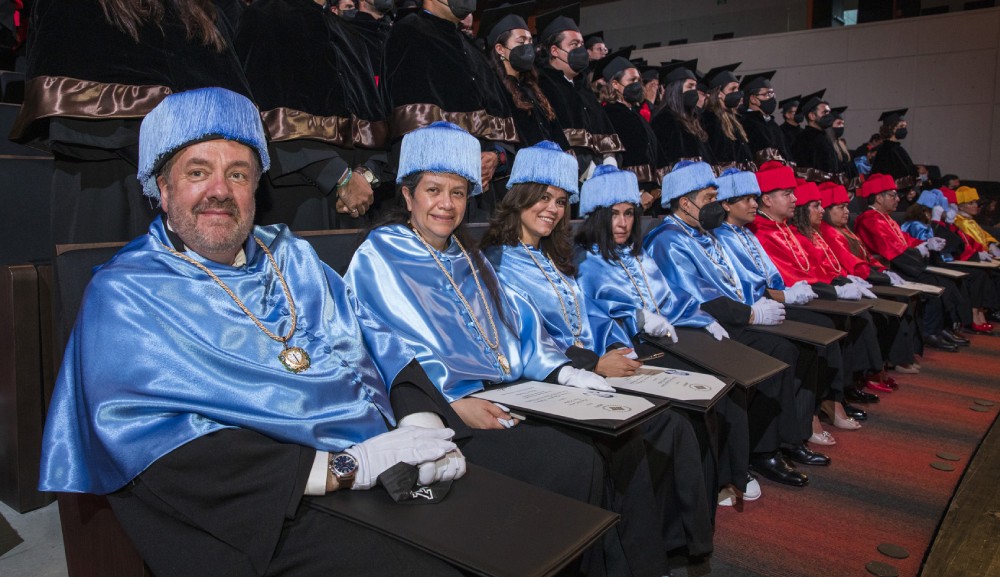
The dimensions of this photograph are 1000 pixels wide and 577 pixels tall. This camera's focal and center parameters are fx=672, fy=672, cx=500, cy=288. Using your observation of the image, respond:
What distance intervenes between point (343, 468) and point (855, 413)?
4.51 metres

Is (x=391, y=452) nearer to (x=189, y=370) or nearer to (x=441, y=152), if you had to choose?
(x=189, y=370)

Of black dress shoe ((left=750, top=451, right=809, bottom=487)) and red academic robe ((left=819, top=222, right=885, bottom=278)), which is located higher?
red academic robe ((left=819, top=222, right=885, bottom=278))

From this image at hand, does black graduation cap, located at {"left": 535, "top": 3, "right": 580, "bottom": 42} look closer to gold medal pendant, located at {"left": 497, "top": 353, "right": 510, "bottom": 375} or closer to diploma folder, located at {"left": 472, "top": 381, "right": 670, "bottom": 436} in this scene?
gold medal pendant, located at {"left": 497, "top": 353, "right": 510, "bottom": 375}

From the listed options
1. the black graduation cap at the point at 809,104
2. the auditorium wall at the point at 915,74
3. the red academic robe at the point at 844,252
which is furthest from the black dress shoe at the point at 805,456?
the auditorium wall at the point at 915,74

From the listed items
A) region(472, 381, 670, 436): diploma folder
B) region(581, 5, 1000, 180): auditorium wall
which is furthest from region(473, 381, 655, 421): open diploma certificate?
region(581, 5, 1000, 180): auditorium wall

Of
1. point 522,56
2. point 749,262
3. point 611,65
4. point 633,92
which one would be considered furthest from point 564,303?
point 611,65

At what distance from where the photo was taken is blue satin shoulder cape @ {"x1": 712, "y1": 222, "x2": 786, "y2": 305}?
5109mm

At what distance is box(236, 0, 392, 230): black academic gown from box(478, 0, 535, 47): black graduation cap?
1528mm

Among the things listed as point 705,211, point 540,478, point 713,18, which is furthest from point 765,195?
point 713,18

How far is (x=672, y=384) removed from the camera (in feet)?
8.41

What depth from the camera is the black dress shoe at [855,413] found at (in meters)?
4.93

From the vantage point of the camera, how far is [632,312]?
12.0ft

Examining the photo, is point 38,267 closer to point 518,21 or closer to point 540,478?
point 540,478

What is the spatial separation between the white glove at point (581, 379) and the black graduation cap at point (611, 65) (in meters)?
4.49
